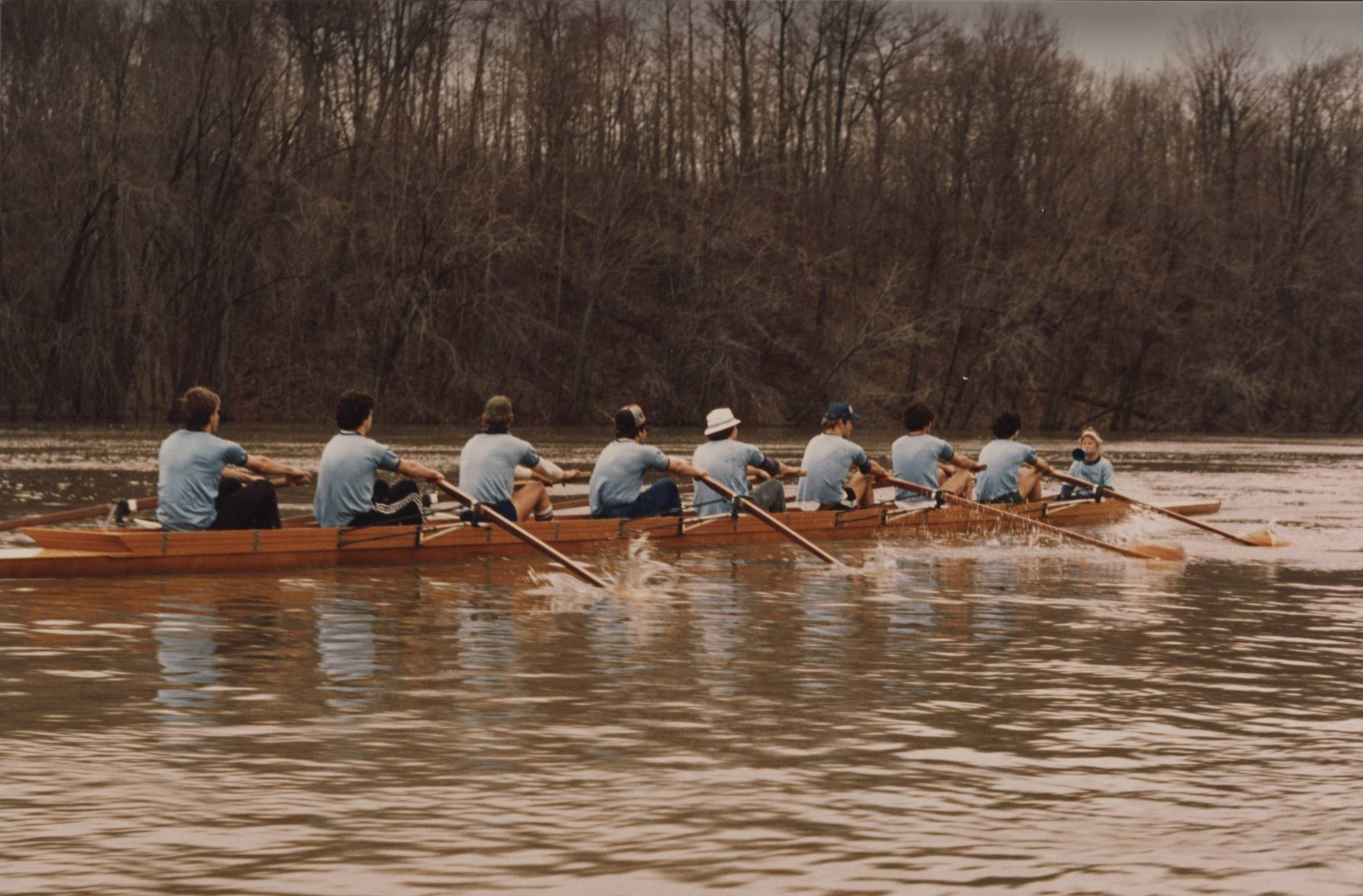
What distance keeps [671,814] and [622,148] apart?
49.7m

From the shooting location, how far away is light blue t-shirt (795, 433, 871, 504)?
18.7m

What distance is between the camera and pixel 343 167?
52781 mm

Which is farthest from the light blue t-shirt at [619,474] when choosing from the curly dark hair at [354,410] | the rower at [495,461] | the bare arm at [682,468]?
the curly dark hair at [354,410]

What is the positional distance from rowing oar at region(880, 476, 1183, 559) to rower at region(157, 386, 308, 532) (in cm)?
732

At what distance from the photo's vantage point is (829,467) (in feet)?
61.9

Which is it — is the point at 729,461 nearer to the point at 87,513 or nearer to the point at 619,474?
the point at 619,474

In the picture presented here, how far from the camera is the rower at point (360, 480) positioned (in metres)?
14.4

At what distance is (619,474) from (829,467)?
2981 millimetres

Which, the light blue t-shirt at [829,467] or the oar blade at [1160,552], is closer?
the oar blade at [1160,552]

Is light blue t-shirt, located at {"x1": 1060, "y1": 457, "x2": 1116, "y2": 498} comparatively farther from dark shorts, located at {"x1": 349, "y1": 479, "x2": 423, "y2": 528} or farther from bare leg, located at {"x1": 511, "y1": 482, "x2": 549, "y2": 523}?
dark shorts, located at {"x1": 349, "y1": 479, "x2": 423, "y2": 528}

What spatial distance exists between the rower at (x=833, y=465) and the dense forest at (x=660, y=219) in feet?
99.6

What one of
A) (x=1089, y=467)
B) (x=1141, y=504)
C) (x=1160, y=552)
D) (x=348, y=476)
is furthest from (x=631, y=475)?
(x=1089, y=467)

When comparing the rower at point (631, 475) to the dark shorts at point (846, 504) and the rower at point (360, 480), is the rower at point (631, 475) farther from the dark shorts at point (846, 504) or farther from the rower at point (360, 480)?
the dark shorts at point (846, 504)

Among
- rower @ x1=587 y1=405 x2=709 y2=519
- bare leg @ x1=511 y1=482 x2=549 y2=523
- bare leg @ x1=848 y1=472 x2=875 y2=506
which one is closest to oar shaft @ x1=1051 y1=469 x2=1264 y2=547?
bare leg @ x1=848 y1=472 x2=875 y2=506
